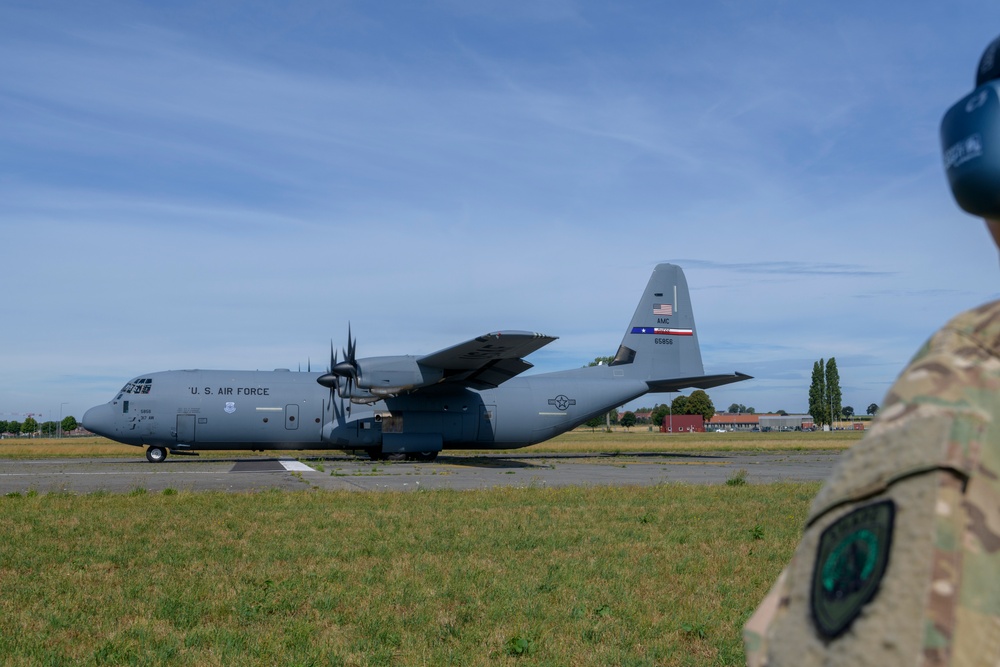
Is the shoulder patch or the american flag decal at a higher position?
the american flag decal

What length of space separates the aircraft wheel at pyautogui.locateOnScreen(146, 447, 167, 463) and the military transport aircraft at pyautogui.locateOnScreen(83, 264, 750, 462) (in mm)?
60

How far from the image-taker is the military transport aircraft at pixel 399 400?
25.3m

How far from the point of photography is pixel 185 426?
25.6 meters

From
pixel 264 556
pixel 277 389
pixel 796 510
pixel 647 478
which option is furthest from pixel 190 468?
pixel 796 510

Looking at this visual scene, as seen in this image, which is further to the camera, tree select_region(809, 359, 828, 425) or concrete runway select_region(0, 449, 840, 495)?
tree select_region(809, 359, 828, 425)

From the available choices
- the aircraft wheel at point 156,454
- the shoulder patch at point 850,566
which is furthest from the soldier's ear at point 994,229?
the aircraft wheel at point 156,454

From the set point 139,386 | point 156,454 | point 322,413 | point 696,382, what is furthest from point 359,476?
point 696,382

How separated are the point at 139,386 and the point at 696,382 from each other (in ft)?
61.1

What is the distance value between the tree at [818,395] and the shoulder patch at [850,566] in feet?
363

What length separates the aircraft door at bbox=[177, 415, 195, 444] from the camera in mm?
25531

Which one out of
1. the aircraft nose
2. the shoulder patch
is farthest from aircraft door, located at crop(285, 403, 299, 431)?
the shoulder patch

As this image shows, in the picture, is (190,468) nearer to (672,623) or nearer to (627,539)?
(627,539)

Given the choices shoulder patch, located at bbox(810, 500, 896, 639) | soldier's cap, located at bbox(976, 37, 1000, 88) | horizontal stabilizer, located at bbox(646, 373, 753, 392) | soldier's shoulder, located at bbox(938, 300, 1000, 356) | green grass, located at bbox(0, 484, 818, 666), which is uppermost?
horizontal stabilizer, located at bbox(646, 373, 753, 392)

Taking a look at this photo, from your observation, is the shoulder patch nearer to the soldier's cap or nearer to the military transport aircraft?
the soldier's cap
